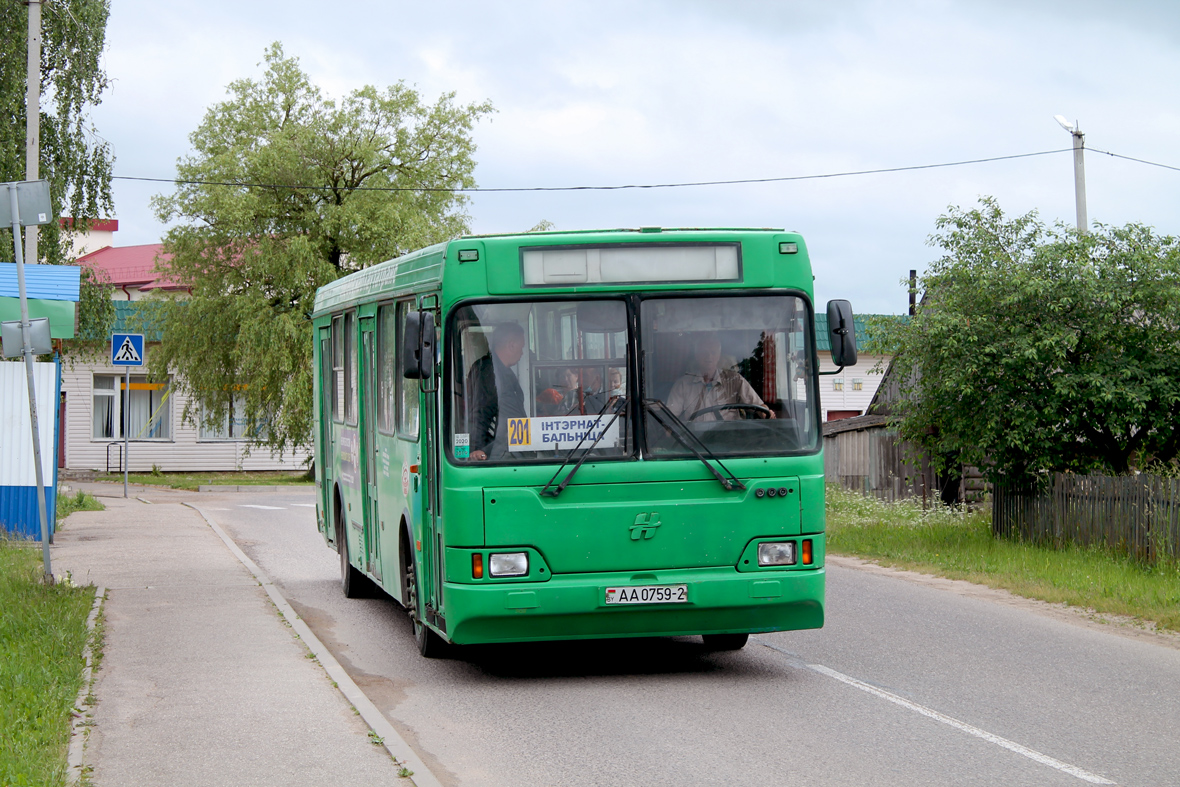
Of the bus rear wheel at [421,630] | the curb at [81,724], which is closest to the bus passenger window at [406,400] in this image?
the bus rear wheel at [421,630]

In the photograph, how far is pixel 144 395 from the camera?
152 feet

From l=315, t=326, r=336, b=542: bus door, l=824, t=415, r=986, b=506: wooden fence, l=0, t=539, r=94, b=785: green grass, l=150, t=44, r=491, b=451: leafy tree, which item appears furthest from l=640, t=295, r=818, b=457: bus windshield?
l=150, t=44, r=491, b=451: leafy tree

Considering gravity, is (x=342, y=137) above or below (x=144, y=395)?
above

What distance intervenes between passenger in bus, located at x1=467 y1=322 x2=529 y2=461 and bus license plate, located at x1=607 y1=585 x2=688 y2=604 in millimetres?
1078

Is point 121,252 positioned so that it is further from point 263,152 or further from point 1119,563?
point 1119,563

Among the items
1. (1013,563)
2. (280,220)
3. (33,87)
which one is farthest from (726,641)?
(280,220)

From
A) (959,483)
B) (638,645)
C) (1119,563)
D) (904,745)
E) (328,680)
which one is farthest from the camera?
(959,483)

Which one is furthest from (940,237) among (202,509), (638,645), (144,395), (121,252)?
(121,252)

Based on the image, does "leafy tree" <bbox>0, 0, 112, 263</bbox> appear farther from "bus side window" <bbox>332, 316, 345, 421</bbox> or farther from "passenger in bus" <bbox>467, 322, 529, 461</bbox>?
"passenger in bus" <bbox>467, 322, 529, 461</bbox>

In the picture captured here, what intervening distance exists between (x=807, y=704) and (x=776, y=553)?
983 mm

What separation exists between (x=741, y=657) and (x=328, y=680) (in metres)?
2.83

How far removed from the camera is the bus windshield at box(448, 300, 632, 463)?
8.44 meters

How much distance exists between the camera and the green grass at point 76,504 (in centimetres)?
2509

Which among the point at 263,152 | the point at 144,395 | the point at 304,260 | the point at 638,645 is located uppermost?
the point at 263,152
